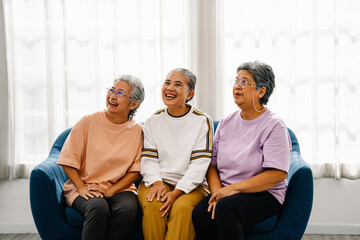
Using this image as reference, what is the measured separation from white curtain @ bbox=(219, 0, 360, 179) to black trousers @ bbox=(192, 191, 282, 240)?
3.28ft

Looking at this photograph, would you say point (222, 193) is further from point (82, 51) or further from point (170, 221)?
point (82, 51)

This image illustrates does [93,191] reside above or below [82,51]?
below

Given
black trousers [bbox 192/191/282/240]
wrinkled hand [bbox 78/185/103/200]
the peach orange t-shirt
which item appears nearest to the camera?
black trousers [bbox 192/191/282/240]

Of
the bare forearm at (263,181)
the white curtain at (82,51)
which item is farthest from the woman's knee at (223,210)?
the white curtain at (82,51)

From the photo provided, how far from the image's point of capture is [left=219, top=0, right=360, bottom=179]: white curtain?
271cm

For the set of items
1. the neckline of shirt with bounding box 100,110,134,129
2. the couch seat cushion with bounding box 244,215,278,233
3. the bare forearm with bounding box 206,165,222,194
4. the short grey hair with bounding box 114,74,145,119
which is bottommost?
the couch seat cushion with bounding box 244,215,278,233

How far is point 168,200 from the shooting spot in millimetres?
1964

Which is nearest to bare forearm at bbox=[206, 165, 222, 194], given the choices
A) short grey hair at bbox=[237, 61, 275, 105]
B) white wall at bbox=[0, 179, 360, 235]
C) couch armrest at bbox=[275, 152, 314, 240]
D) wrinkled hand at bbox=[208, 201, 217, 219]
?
wrinkled hand at bbox=[208, 201, 217, 219]

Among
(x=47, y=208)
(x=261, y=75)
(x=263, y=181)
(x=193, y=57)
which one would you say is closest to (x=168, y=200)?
(x=263, y=181)

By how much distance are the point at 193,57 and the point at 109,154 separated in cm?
109

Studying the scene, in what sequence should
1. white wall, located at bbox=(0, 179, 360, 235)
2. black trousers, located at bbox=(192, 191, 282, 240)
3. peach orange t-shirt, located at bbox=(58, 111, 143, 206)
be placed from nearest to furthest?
black trousers, located at bbox=(192, 191, 282, 240), peach orange t-shirt, located at bbox=(58, 111, 143, 206), white wall, located at bbox=(0, 179, 360, 235)

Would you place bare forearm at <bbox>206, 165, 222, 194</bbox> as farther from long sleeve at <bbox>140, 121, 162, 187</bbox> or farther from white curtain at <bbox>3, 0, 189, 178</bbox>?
white curtain at <bbox>3, 0, 189, 178</bbox>

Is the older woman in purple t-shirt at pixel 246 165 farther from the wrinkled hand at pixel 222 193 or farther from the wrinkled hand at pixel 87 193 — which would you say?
the wrinkled hand at pixel 87 193

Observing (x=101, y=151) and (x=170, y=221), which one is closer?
(x=170, y=221)
